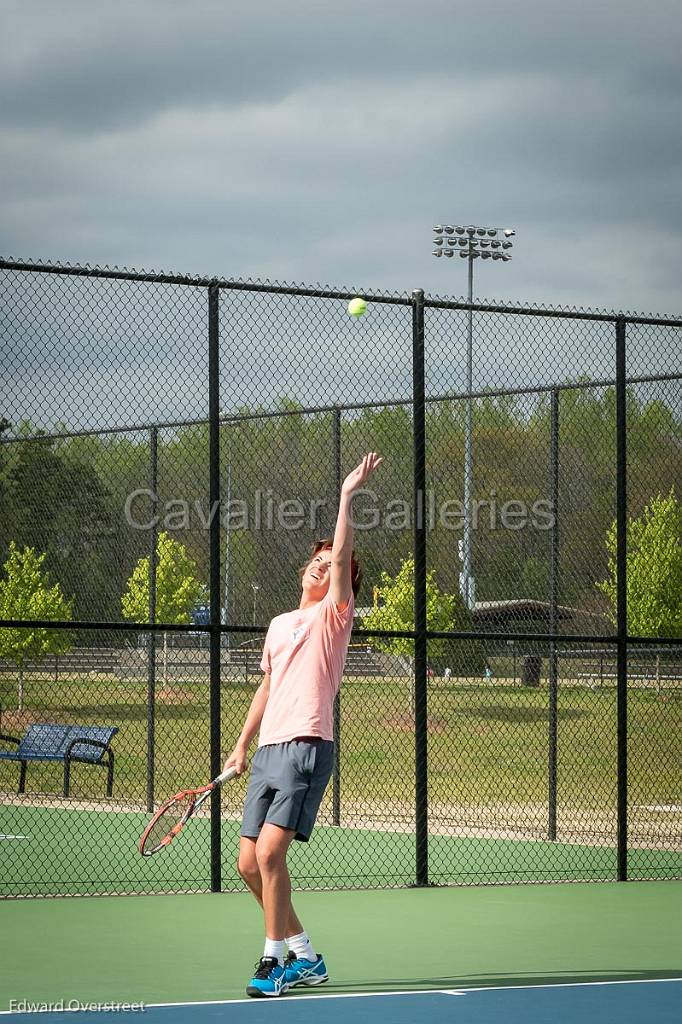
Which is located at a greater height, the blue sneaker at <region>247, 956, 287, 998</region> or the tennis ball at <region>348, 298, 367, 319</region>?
the tennis ball at <region>348, 298, 367, 319</region>

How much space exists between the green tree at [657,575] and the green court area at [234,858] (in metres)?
2.89

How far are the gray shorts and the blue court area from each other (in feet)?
1.98

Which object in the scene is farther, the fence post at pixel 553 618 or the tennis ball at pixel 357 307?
the fence post at pixel 553 618

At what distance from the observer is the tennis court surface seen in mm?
5750

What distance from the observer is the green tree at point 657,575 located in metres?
13.3

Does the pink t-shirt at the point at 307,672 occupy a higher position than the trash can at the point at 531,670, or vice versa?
the pink t-shirt at the point at 307,672

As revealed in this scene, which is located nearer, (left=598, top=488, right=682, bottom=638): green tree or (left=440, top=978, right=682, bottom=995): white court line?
(left=440, top=978, right=682, bottom=995): white court line

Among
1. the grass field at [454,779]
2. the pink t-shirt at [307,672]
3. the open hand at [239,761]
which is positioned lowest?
the grass field at [454,779]

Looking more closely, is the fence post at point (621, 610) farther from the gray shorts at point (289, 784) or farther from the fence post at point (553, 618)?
the gray shorts at point (289, 784)

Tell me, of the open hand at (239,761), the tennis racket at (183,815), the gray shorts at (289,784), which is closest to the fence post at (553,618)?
the tennis racket at (183,815)

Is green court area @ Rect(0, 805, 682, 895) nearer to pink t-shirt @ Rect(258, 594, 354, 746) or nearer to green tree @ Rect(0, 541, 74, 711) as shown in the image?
green tree @ Rect(0, 541, 74, 711)

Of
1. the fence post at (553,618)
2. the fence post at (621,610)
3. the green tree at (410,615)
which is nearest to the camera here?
the fence post at (621,610)

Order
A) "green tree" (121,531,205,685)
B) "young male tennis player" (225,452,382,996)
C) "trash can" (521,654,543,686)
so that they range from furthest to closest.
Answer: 1. "trash can" (521,654,543,686)
2. "green tree" (121,531,205,685)
3. "young male tennis player" (225,452,382,996)

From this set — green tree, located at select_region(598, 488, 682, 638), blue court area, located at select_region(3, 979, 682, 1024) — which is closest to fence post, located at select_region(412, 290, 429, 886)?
blue court area, located at select_region(3, 979, 682, 1024)
